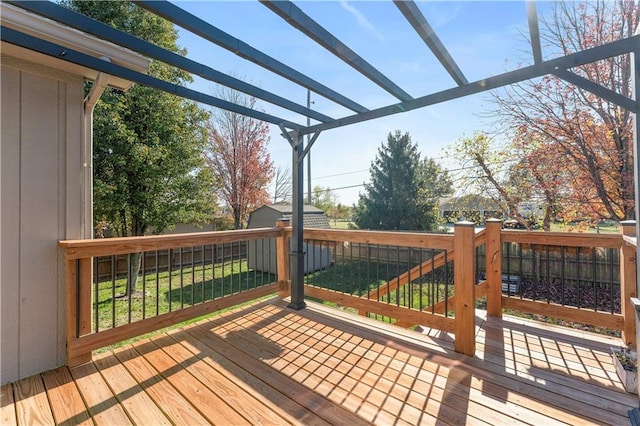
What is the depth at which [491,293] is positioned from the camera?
10.4 feet

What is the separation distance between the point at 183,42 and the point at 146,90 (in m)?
1.82

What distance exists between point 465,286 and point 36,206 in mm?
3370

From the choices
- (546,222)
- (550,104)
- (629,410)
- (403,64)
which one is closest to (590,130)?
(550,104)

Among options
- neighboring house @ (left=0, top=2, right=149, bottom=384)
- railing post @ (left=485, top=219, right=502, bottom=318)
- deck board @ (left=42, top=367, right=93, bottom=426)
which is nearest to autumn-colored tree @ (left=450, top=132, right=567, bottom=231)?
railing post @ (left=485, top=219, right=502, bottom=318)

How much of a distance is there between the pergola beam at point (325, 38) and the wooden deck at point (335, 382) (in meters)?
2.22

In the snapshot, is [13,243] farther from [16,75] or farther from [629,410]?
[629,410]

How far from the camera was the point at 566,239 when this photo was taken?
8.97ft

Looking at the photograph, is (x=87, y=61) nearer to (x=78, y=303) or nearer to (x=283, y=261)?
(x=78, y=303)

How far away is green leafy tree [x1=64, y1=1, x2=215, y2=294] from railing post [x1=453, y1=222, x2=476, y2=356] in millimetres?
5438

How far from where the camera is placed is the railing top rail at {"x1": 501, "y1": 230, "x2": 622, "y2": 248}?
2600 mm

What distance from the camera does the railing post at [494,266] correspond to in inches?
120

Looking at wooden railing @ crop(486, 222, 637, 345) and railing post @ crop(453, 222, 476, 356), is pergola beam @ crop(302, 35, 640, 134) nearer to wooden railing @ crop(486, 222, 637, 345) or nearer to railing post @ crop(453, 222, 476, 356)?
railing post @ crop(453, 222, 476, 356)

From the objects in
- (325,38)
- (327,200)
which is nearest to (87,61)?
(325,38)

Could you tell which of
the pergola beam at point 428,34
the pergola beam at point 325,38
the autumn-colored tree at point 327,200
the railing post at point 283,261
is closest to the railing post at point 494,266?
the pergola beam at point 428,34
